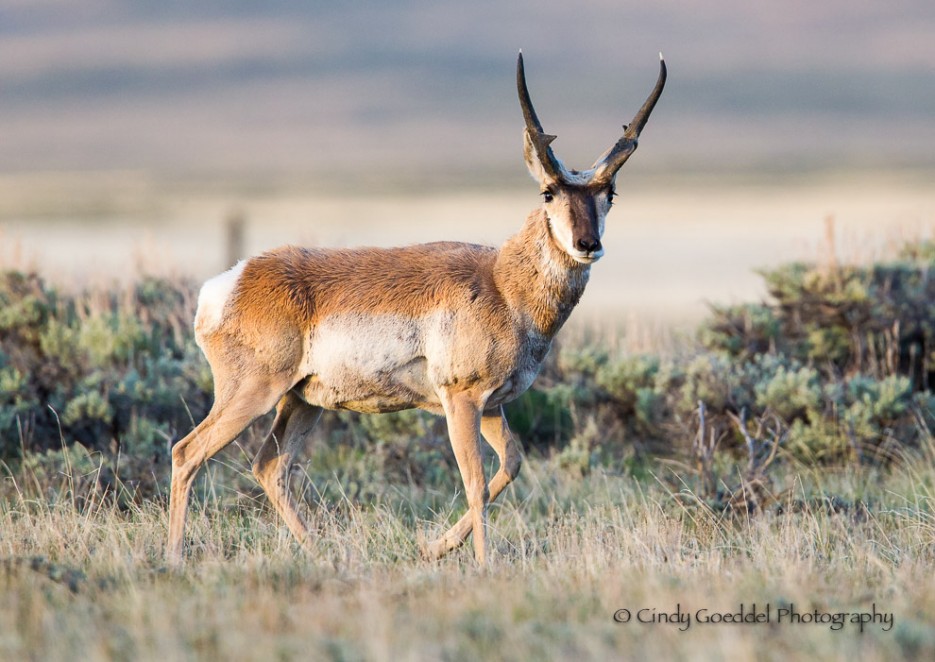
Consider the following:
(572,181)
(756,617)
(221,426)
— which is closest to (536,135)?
(572,181)

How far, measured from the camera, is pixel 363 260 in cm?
718

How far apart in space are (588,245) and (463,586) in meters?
2.07

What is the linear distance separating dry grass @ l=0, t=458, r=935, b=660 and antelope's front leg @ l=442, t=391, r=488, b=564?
0.28 metres

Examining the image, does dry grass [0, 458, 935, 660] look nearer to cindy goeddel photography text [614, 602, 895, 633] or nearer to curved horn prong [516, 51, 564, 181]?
cindy goeddel photography text [614, 602, 895, 633]

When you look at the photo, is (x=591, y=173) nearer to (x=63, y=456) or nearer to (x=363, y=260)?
(x=363, y=260)

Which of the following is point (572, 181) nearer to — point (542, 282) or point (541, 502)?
Result: point (542, 282)

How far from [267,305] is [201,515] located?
4.57ft

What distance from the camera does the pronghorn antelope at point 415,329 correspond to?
22.2 feet

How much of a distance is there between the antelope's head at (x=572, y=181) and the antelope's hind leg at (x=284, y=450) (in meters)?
2.08

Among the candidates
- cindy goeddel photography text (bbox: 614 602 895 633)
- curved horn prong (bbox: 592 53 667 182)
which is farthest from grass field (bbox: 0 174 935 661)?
curved horn prong (bbox: 592 53 667 182)

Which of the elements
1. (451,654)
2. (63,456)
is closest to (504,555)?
(451,654)

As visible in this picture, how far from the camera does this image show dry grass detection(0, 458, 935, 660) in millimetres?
4367

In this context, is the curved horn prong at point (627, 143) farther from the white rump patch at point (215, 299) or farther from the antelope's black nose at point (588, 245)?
the white rump patch at point (215, 299)

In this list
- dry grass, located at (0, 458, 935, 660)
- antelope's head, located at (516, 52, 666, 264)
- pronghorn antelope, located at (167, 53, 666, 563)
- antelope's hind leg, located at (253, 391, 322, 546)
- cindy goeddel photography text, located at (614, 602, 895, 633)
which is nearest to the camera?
dry grass, located at (0, 458, 935, 660)
